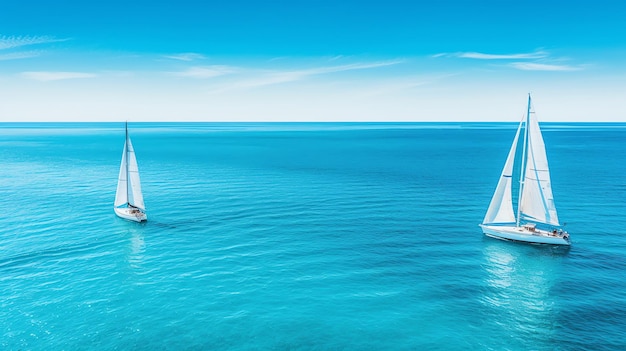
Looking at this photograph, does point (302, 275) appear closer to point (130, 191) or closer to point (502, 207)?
point (502, 207)

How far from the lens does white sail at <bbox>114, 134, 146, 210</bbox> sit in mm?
63094

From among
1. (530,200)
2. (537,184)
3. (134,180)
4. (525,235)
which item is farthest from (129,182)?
(537,184)

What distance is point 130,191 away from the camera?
212 feet

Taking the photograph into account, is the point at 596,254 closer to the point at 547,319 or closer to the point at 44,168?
the point at 547,319

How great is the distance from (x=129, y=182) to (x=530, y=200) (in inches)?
2546

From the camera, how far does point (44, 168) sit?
117 metres

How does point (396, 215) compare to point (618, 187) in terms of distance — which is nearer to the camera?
point (396, 215)

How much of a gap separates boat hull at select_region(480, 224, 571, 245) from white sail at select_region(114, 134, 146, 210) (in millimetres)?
54989

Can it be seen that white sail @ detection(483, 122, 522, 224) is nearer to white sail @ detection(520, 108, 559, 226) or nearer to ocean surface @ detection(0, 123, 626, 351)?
white sail @ detection(520, 108, 559, 226)

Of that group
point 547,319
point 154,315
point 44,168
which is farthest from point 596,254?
point 44,168

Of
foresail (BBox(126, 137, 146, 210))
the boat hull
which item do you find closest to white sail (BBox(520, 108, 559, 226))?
the boat hull

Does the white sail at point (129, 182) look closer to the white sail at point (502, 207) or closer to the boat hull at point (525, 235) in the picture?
the boat hull at point (525, 235)

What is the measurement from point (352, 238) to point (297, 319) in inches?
840

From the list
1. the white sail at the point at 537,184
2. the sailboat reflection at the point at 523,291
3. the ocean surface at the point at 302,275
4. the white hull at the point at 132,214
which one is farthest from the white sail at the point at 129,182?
the white sail at the point at 537,184
